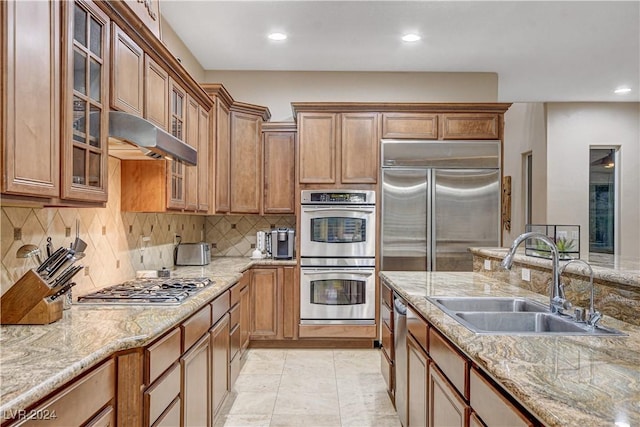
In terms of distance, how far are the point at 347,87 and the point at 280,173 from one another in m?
1.26

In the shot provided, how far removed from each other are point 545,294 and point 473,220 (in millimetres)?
1912

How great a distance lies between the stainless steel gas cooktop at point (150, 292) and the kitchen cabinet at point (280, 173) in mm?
1739

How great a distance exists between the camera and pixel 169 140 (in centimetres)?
218

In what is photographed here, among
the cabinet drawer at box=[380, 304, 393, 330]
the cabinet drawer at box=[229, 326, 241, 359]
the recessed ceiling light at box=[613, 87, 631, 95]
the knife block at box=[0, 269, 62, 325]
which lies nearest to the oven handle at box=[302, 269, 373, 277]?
the cabinet drawer at box=[380, 304, 393, 330]

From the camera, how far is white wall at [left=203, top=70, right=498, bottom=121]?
4.66 metres

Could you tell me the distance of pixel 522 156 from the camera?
6902 mm

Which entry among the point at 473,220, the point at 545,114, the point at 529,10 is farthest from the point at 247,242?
the point at 545,114

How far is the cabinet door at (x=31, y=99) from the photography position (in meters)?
1.25

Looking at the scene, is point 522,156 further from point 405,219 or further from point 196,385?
point 196,385

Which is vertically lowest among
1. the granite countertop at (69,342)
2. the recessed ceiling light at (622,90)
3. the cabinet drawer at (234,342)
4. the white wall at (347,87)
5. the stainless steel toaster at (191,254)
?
the cabinet drawer at (234,342)

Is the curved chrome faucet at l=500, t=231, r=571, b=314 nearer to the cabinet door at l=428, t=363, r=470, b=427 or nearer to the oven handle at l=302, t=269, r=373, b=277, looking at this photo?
the cabinet door at l=428, t=363, r=470, b=427

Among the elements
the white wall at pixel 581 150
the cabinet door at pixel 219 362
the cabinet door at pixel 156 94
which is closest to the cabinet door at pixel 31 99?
the cabinet door at pixel 156 94

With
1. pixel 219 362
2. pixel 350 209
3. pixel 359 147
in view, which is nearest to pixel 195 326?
pixel 219 362

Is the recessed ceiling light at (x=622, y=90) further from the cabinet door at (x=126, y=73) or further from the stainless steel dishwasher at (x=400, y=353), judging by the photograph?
the cabinet door at (x=126, y=73)
